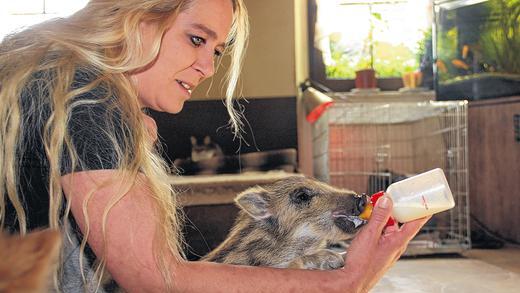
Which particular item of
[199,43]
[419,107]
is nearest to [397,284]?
[419,107]

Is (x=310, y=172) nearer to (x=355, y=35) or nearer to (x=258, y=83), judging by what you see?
(x=258, y=83)

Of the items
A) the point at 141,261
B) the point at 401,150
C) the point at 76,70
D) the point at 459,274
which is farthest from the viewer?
the point at 401,150

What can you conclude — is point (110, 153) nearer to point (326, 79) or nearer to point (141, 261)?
point (141, 261)

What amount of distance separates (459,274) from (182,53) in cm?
237

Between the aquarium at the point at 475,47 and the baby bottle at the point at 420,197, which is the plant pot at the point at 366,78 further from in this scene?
the baby bottle at the point at 420,197

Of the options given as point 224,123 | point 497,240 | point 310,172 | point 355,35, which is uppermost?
point 355,35

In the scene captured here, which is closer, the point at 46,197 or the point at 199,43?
the point at 46,197

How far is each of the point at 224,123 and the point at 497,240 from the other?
187 cm

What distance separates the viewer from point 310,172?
490 cm

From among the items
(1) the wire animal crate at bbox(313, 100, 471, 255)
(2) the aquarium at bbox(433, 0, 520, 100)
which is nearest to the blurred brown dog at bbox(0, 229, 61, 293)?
(1) the wire animal crate at bbox(313, 100, 471, 255)

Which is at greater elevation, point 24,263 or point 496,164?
point 24,263

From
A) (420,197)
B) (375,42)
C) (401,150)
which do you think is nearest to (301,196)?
(420,197)

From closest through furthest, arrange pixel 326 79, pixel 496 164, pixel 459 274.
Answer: pixel 459 274 < pixel 496 164 < pixel 326 79

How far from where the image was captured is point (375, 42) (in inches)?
225
